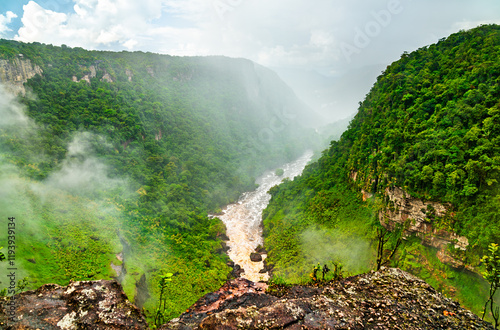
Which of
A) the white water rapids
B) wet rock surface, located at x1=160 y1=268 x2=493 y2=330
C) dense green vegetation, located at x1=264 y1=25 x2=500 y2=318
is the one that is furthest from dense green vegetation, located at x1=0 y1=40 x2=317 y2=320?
wet rock surface, located at x1=160 y1=268 x2=493 y2=330

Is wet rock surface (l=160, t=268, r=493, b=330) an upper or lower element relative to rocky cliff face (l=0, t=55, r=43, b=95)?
lower

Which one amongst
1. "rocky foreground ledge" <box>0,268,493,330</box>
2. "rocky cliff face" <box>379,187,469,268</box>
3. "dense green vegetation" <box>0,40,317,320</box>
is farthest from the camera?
"dense green vegetation" <box>0,40,317,320</box>

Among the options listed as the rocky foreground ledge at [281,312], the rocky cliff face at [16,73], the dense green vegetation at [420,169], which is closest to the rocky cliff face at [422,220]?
the dense green vegetation at [420,169]

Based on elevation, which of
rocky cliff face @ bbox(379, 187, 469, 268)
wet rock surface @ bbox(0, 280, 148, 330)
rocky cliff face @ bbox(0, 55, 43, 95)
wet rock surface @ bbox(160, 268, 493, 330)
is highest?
rocky cliff face @ bbox(0, 55, 43, 95)

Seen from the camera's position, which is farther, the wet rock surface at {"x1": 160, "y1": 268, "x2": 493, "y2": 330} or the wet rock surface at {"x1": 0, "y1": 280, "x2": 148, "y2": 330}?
the wet rock surface at {"x1": 160, "y1": 268, "x2": 493, "y2": 330}

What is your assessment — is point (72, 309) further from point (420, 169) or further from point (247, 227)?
point (247, 227)

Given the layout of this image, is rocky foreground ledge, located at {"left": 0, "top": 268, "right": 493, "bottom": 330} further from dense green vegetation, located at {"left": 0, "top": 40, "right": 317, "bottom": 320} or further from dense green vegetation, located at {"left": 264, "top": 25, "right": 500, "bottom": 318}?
dense green vegetation, located at {"left": 264, "top": 25, "right": 500, "bottom": 318}

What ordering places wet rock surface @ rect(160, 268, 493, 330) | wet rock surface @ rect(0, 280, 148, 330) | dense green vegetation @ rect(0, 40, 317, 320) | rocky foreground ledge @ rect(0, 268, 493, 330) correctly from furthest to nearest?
1. dense green vegetation @ rect(0, 40, 317, 320)
2. wet rock surface @ rect(160, 268, 493, 330)
3. rocky foreground ledge @ rect(0, 268, 493, 330)
4. wet rock surface @ rect(0, 280, 148, 330)
